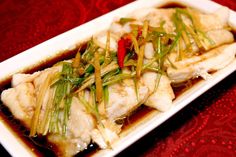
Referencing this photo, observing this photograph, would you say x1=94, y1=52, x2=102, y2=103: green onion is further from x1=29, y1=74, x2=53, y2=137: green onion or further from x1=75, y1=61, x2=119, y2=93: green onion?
x1=29, y1=74, x2=53, y2=137: green onion

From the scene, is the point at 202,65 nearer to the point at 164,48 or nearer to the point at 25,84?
the point at 164,48

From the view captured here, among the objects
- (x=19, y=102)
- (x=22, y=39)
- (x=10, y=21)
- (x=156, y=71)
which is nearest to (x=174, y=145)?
(x=156, y=71)

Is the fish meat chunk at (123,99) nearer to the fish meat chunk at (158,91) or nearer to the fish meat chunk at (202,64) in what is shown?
the fish meat chunk at (158,91)

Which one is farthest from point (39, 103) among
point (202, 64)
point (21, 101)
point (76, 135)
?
point (202, 64)

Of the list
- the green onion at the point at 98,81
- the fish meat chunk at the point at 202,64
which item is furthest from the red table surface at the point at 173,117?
the green onion at the point at 98,81

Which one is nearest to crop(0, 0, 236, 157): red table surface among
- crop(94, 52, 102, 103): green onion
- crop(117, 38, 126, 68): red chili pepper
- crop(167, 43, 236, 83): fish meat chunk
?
crop(167, 43, 236, 83): fish meat chunk

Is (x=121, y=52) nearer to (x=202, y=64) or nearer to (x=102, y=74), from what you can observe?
(x=102, y=74)
